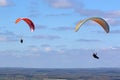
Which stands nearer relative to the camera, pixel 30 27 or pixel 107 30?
pixel 107 30

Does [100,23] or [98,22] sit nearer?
[100,23]

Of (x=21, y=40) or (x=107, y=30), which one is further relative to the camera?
(x=21, y=40)

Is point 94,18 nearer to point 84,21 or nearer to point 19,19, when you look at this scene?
point 84,21

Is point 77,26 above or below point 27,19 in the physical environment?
below

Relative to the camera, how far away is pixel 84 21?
48969 millimetres

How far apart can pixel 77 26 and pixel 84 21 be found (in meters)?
1.50

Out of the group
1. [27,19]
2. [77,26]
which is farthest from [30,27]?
[77,26]

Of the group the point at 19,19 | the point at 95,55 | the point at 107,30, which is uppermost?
the point at 19,19

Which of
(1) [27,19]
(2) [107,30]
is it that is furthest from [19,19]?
(2) [107,30]

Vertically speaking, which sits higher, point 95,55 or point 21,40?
point 21,40

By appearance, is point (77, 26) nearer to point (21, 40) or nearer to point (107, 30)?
point (107, 30)

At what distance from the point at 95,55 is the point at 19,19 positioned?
1440 cm

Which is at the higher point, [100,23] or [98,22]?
[98,22]

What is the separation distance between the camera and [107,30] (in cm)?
4878
